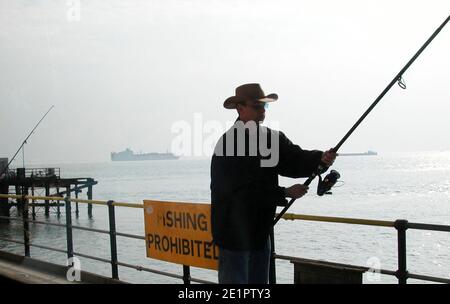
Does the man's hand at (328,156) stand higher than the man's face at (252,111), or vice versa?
the man's face at (252,111)

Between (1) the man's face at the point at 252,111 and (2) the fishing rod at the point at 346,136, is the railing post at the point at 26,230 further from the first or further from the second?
(2) the fishing rod at the point at 346,136

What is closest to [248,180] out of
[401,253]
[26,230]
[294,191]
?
[294,191]

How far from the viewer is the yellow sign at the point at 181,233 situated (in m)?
5.73

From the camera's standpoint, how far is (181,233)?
6078 millimetres

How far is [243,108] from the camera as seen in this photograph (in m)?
4.26

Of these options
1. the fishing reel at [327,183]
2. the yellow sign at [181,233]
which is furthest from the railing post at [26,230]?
the fishing reel at [327,183]

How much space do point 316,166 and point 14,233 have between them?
49056mm

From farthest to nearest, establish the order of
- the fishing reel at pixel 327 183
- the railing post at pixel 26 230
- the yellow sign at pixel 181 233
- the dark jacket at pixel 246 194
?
the railing post at pixel 26 230, the yellow sign at pixel 181 233, the fishing reel at pixel 327 183, the dark jacket at pixel 246 194

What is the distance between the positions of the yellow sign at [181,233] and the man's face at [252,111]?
1543 mm

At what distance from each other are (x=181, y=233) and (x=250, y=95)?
7.77ft

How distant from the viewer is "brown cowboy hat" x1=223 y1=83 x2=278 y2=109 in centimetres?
422
